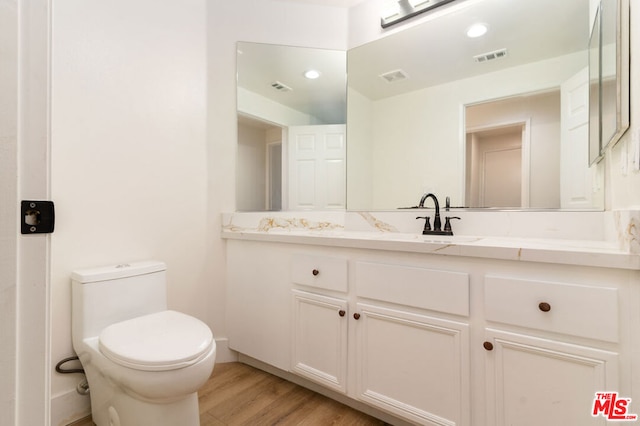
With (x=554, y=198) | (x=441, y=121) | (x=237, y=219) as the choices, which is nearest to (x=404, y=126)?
(x=441, y=121)

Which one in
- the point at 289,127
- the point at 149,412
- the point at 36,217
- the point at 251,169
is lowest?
the point at 149,412

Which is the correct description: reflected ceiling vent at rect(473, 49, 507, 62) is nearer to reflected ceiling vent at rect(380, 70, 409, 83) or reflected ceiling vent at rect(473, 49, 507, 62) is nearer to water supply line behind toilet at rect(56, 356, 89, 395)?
reflected ceiling vent at rect(380, 70, 409, 83)

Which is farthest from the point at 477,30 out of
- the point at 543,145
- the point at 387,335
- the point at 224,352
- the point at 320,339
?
the point at 224,352

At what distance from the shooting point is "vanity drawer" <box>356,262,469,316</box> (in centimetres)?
115

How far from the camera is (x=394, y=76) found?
1.91 m

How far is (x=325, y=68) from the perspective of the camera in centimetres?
209

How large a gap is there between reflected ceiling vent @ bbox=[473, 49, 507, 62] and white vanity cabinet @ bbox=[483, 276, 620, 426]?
120 centimetres

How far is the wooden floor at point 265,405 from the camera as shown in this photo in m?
1.42

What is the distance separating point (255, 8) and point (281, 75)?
466 millimetres

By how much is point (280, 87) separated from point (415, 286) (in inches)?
63.3

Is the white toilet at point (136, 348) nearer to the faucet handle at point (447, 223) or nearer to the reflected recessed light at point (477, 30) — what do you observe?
the faucet handle at point (447, 223)

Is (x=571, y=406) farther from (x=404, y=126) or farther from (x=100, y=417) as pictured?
(x=100, y=417)

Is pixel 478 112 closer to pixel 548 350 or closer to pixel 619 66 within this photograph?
pixel 619 66

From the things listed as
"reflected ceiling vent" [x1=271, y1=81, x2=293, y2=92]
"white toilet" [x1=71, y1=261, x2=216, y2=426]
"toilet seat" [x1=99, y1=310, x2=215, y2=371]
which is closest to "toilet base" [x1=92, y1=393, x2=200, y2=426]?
"white toilet" [x1=71, y1=261, x2=216, y2=426]
